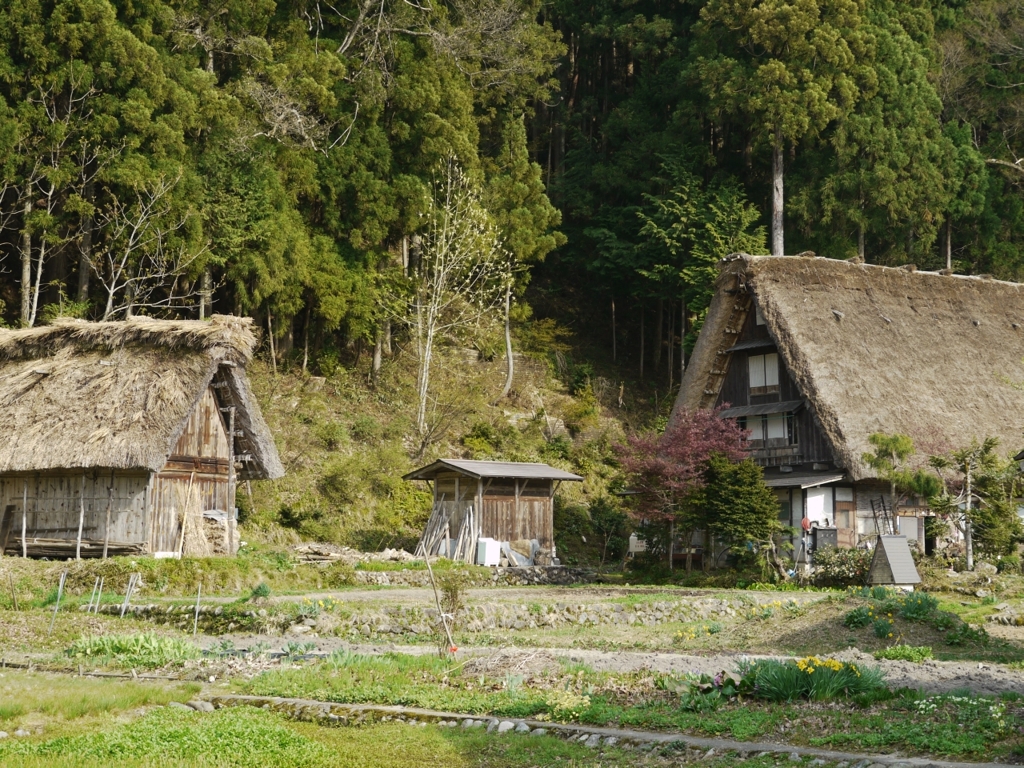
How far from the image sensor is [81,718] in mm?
9930

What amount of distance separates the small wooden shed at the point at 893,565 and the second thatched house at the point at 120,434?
14097 mm

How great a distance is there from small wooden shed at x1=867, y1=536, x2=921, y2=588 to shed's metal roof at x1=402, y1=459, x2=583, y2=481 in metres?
9.53

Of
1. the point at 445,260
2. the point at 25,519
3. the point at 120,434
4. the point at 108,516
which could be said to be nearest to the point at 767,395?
the point at 445,260

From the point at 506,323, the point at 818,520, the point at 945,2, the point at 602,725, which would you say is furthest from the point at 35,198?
the point at 945,2

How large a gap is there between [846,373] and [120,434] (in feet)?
59.7

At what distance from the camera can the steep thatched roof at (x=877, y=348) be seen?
2909cm

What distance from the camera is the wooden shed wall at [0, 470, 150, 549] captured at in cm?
2419

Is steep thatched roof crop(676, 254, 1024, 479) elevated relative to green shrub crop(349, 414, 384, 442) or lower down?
elevated

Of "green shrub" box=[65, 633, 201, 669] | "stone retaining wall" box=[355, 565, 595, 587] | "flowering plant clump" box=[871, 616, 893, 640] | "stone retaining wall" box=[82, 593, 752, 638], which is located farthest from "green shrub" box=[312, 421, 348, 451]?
"flowering plant clump" box=[871, 616, 893, 640]

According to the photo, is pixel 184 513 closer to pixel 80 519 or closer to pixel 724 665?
pixel 80 519

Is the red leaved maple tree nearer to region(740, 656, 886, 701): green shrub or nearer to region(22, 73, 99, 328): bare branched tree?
region(22, 73, 99, 328): bare branched tree

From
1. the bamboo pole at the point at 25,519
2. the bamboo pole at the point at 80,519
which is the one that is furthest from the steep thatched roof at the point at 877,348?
the bamboo pole at the point at 25,519

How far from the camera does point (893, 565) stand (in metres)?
21.3

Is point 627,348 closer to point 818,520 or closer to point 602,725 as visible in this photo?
point 818,520
